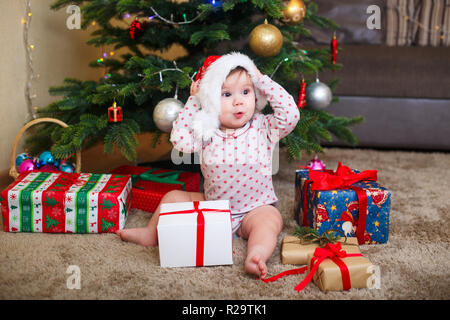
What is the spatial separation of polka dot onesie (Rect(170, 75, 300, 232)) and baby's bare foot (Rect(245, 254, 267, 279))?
0.74 ft

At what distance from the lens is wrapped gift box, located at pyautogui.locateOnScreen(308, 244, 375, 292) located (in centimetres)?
87

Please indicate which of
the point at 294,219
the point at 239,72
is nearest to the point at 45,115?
the point at 239,72

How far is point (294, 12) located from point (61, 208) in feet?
3.36

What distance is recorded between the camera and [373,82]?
6.97 feet

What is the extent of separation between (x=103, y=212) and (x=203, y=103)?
0.42m

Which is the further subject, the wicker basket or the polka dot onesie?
the wicker basket

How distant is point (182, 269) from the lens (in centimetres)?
98

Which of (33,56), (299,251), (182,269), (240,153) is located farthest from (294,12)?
(33,56)

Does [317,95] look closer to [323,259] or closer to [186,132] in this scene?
[186,132]

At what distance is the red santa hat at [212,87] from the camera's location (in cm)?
108

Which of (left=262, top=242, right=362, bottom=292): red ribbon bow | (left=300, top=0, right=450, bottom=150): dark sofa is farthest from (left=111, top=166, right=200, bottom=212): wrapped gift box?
(left=300, top=0, right=450, bottom=150): dark sofa

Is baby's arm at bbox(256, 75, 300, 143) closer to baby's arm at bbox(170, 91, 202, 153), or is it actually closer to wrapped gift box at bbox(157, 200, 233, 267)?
baby's arm at bbox(170, 91, 202, 153)

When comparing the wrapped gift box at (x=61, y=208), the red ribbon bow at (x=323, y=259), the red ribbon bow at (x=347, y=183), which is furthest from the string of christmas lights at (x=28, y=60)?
the red ribbon bow at (x=323, y=259)

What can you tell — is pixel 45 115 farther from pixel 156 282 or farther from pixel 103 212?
pixel 156 282
